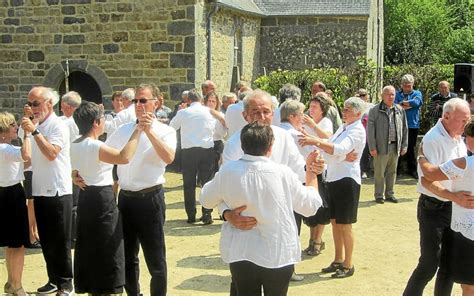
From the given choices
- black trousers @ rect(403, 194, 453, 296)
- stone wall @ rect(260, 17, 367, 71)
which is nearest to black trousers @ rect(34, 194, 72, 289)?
black trousers @ rect(403, 194, 453, 296)

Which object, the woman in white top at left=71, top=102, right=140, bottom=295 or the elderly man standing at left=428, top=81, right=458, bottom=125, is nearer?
the woman in white top at left=71, top=102, right=140, bottom=295

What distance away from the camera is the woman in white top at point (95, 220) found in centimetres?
479

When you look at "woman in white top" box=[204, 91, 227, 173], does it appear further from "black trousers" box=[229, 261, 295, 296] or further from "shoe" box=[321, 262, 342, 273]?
"black trousers" box=[229, 261, 295, 296]

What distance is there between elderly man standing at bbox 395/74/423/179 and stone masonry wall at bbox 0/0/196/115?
15.4ft

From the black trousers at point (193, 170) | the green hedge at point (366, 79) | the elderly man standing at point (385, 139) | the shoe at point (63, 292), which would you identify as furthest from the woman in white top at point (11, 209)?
the green hedge at point (366, 79)

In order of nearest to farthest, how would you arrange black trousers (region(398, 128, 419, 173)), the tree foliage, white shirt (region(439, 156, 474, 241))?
1. white shirt (region(439, 156, 474, 241))
2. black trousers (region(398, 128, 419, 173))
3. the tree foliage

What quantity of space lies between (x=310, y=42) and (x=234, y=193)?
16.4 m

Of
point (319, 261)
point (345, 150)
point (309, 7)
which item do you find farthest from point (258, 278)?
point (309, 7)

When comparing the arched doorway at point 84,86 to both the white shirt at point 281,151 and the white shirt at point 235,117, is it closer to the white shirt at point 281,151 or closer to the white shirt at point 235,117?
the white shirt at point 235,117

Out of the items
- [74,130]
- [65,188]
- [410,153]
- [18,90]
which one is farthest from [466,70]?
[18,90]

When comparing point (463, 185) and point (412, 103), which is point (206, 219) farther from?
point (412, 103)

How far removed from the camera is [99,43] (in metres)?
14.3

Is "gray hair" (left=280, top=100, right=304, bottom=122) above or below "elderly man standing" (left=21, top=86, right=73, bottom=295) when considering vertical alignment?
above

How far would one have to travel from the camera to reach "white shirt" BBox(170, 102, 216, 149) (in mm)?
8844
